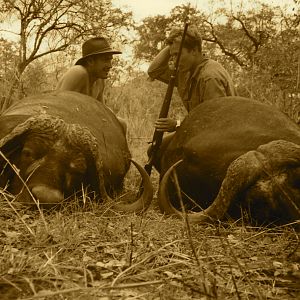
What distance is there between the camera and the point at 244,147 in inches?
185

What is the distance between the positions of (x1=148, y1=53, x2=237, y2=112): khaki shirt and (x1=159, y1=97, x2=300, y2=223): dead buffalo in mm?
655

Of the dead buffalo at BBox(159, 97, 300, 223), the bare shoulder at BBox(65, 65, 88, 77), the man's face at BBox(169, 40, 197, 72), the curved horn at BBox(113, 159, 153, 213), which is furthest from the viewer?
the bare shoulder at BBox(65, 65, 88, 77)

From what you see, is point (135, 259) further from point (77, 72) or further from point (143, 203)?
point (77, 72)

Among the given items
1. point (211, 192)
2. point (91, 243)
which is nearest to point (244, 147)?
point (211, 192)

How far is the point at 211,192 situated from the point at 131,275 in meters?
2.11

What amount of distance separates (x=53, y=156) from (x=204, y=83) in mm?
2099

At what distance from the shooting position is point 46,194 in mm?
4363

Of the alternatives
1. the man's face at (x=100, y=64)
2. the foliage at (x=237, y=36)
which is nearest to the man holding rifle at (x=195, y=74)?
the man's face at (x=100, y=64)

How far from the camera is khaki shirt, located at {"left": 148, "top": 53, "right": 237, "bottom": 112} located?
237 inches

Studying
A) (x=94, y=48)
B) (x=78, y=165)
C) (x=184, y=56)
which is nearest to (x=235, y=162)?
(x=78, y=165)

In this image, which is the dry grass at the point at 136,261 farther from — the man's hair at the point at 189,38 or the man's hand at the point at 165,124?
the man's hair at the point at 189,38

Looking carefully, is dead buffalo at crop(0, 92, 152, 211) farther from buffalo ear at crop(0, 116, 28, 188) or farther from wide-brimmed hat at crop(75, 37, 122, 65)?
wide-brimmed hat at crop(75, 37, 122, 65)

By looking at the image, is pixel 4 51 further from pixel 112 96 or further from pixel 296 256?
pixel 296 256

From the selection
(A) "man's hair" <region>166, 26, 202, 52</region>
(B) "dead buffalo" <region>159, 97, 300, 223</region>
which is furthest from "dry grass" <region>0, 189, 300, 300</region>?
(A) "man's hair" <region>166, 26, 202, 52</region>
